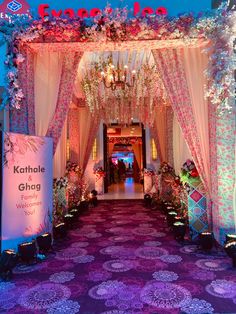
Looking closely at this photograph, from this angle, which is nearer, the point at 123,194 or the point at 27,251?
the point at 27,251

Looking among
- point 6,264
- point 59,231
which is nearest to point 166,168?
point 59,231

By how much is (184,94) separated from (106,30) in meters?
1.62

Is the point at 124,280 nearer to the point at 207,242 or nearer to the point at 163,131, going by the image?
the point at 207,242

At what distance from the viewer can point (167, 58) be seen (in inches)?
173

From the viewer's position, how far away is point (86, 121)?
8.46m

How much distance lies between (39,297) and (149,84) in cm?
536

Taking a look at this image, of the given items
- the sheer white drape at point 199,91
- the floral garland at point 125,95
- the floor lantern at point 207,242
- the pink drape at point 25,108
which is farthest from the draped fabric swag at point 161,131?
the pink drape at point 25,108

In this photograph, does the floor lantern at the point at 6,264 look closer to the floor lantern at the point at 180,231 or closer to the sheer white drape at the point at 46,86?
the sheer white drape at the point at 46,86

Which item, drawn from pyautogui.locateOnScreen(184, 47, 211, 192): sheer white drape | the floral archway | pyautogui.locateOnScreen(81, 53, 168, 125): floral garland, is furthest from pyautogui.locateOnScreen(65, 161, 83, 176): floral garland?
pyautogui.locateOnScreen(184, 47, 211, 192): sheer white drape

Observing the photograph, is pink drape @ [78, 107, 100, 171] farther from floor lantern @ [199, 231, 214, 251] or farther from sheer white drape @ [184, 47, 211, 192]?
floor lantern @ [199, 231, 214, 251]

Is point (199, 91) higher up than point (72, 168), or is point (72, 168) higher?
point (199, 91)

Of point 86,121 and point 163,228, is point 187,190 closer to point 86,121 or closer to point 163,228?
point 163,228

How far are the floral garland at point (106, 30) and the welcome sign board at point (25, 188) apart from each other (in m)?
0.74

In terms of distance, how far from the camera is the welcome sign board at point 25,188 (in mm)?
3385
